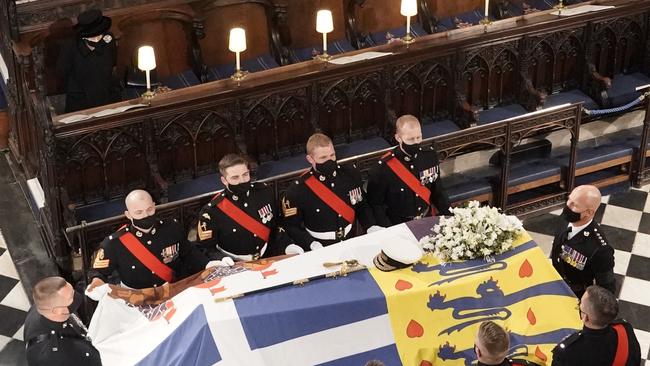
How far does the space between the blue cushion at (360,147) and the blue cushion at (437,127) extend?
377 millimetres

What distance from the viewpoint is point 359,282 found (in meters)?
7.15

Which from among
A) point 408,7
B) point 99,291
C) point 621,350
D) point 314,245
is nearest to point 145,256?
point 99,291

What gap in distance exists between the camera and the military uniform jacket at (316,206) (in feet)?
26.9

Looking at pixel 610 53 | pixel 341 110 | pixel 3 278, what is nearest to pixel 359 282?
pixel 341 110

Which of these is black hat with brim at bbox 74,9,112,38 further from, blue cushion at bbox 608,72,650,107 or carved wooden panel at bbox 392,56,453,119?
blue cushion at bbox 608,72,650,107

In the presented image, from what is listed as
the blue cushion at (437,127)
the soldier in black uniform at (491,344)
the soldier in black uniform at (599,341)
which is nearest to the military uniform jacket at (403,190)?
the blue cushion at (437,127)

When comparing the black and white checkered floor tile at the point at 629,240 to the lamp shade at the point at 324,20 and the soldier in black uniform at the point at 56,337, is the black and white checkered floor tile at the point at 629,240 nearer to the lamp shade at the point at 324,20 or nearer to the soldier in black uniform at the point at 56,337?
the lamp shade at the point at 324,20

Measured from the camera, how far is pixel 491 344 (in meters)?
6.20

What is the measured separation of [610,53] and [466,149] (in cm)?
187

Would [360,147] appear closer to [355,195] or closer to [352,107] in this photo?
[352,107]

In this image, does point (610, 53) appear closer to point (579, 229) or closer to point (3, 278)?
point (579, 229)

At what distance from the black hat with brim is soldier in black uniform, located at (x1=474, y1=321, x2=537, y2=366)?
421 cm

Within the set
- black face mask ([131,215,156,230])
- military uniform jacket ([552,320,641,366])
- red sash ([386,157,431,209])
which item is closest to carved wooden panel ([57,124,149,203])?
black face mask ([131,215,156,230])

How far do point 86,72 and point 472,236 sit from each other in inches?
136
